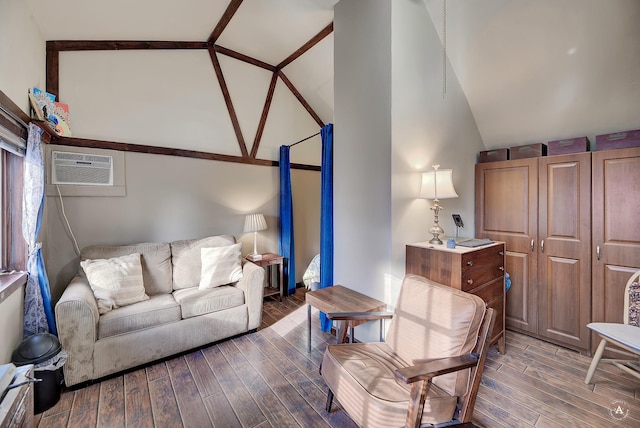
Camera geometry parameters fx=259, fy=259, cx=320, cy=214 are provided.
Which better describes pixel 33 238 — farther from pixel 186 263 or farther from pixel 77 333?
pixel 186 263

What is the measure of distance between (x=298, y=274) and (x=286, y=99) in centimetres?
289

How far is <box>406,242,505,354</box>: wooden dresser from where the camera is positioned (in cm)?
193

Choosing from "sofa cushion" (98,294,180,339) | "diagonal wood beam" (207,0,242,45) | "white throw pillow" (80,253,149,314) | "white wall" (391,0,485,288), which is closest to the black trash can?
"sofa cushion" (98,294,180,339)

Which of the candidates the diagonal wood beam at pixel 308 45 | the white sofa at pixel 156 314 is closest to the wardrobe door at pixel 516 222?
the diagonal wood beam at pixel 308 45

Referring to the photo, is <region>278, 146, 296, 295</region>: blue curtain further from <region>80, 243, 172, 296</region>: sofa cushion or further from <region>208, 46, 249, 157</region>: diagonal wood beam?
<region>80, 243, 172, 296</region>: sofa cushion

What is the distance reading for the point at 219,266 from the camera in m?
2.82

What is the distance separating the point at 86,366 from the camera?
1.96 m

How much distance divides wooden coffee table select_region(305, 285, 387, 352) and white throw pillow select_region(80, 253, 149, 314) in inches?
63.2

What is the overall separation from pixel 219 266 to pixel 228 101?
Answer: 2278 mm

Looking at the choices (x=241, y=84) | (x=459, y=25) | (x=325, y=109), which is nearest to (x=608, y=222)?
(x=459, y=25)

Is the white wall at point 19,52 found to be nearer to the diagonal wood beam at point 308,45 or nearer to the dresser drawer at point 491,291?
the diagonal wood beam at point 308,45

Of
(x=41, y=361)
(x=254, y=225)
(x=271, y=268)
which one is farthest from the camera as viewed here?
(x=271, y=268)

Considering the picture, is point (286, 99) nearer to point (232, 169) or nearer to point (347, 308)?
point (232, 169)

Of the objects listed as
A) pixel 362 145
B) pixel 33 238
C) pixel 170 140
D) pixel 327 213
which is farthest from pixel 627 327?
pixel 170 140
